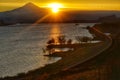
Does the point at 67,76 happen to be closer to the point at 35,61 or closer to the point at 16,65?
the point at 16,65

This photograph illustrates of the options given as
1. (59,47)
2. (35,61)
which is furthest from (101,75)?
(59,47)

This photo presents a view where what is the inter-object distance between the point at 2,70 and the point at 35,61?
7061 mm

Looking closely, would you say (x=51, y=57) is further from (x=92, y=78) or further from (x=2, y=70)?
(x=92, y=78)

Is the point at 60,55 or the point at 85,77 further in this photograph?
the point at 60,55

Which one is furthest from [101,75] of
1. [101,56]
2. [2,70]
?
[2,70]

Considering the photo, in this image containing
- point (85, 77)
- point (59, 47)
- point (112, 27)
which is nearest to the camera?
point (85, 77)

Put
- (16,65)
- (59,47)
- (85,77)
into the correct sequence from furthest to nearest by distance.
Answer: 1. (59,47)
2. (16,65)
3. (85,77)

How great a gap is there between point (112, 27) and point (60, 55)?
80.6 m

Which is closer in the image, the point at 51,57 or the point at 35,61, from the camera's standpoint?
the point at 35,61

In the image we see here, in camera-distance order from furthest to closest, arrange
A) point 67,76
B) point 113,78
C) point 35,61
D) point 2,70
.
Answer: point 35,61, point 2,70, point 67,76, point 113,78

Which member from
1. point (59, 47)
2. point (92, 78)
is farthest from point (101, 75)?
point (59, 47)

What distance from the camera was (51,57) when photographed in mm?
47500

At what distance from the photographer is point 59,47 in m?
Answer: 61.0

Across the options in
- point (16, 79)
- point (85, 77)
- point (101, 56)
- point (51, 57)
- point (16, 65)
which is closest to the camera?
point (85, 77)
